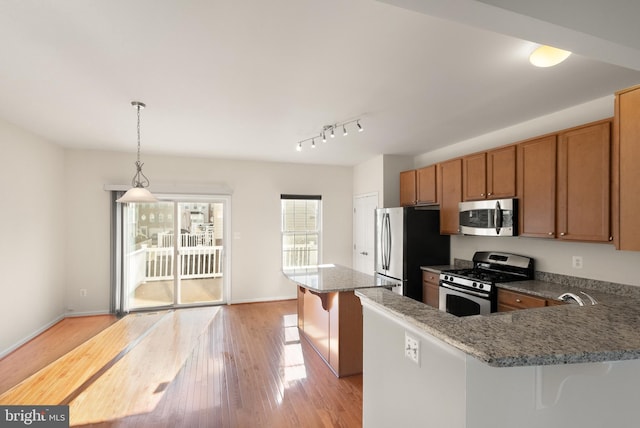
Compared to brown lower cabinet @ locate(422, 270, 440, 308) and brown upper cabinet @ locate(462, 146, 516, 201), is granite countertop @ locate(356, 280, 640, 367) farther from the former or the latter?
brown lower cabinet @ locate(422, 270, 440, 308)

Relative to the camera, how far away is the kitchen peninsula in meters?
2.94

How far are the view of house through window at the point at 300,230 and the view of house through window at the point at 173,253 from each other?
1.18 m

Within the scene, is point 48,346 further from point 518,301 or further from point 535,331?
point 518,301

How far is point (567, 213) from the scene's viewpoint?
2.71 m

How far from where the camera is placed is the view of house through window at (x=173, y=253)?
5.00 m

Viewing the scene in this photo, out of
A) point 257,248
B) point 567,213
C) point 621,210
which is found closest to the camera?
point 621,210

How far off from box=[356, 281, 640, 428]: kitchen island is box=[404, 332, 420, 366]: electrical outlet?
0.5 inches

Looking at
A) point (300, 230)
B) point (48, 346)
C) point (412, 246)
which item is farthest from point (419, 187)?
point (48, 346)

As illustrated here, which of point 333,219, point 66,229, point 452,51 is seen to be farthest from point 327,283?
point 66,229

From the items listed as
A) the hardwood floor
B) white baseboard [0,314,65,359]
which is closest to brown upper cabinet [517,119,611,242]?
the hardwood floor

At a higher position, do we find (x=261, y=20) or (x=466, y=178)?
(x=261, y=20)

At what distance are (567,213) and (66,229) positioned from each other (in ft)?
21.4

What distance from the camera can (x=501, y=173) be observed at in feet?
10.9

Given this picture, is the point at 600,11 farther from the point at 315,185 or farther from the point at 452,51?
the point at 315,185
